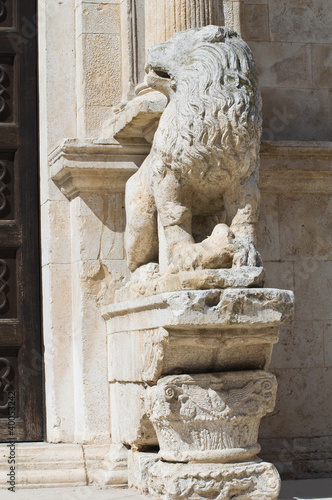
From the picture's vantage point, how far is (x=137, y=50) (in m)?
6.43

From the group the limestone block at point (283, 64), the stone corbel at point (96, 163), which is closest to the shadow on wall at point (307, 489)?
the stone corbel at point (96, 163)

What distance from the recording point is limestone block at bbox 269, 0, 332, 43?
6.85 meters

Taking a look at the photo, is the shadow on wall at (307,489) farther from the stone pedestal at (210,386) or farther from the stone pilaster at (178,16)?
the stone pilaster at (178,16)

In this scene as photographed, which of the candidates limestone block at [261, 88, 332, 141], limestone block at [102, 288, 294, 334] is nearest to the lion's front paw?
limestone block at [102, 288, 294, 334]

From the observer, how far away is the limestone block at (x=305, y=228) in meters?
6.54

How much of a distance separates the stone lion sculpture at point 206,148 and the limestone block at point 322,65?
160 cm

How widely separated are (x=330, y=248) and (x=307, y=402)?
3.51 feet

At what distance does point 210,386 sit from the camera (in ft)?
16.5

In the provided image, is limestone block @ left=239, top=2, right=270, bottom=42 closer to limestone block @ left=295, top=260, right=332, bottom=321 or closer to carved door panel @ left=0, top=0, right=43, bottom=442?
carved door panel @ left=0, top=0, right=43, bottom=442

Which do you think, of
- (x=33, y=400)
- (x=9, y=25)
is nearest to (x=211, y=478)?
(x=33, y=400)

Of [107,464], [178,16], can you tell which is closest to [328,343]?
[107,464]

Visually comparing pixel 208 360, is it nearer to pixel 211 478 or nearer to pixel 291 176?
pixel 211 478

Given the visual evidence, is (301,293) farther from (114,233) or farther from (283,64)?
(283,64)

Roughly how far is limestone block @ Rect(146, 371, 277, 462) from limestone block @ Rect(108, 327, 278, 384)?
91 millimetres
